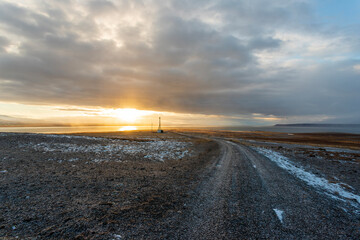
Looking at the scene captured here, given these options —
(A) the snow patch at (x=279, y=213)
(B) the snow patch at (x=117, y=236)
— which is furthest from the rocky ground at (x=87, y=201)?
(A) the snow patch at (x=279, y=213)

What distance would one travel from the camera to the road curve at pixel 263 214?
18.2ft

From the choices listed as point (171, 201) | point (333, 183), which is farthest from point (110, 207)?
point (333, 183)

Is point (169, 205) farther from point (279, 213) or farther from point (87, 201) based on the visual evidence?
point (279, 213)

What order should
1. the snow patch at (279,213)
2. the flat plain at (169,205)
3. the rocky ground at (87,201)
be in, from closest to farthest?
the rocky ground at (87,201) → the flat plain at (169,205) → the snow patch at (279,213)

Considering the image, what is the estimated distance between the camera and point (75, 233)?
5148 millimetres

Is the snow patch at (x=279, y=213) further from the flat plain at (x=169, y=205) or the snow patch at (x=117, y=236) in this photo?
the snow patch at (x=117, y=236)

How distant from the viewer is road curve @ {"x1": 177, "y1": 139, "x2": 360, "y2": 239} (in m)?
5.55

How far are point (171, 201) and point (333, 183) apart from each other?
12.6 m

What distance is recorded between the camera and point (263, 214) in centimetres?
681

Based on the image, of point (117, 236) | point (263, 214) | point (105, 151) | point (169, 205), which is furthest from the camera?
point (105, 151)

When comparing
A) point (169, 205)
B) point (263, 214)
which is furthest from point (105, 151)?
point (263, 214)

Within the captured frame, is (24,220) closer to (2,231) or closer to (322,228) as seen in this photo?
(2,231)

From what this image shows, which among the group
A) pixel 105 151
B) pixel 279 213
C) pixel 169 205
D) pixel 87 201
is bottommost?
pixel 279 213

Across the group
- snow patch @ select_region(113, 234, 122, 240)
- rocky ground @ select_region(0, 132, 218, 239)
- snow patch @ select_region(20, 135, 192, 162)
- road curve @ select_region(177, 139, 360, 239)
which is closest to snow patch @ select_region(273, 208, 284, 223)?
road curve @ select_region(177, 139, 360, 239)
